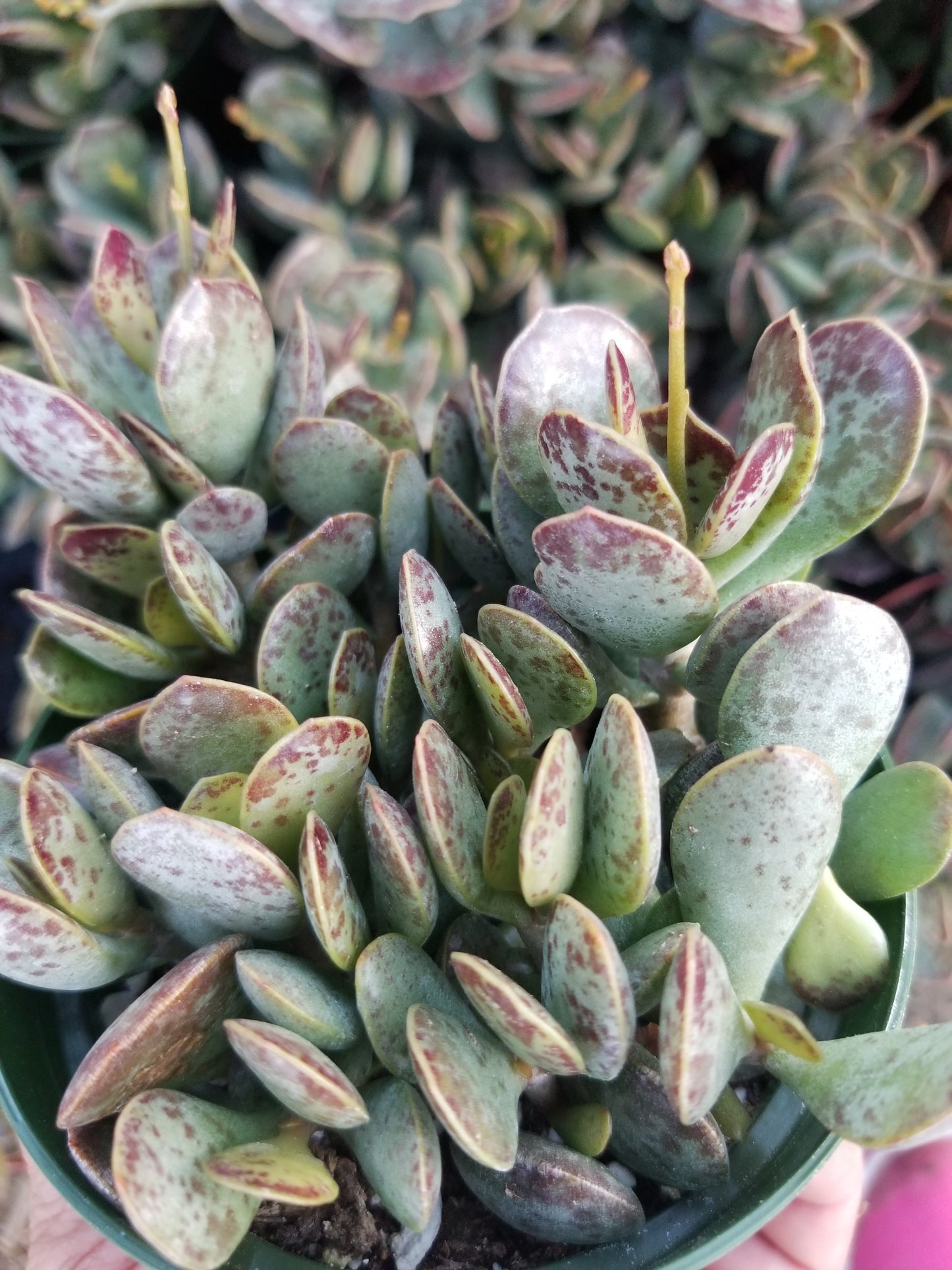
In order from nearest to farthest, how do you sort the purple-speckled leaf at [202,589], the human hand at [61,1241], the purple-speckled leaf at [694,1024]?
the purple-speckled leaf at [694,1024] < the purple-speckled leaf at [202,589] < the human hand at [61,1241]

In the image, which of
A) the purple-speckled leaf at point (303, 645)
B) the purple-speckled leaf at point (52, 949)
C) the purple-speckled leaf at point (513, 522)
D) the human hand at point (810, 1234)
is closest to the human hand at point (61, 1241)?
the human hand at point (810, 1234)

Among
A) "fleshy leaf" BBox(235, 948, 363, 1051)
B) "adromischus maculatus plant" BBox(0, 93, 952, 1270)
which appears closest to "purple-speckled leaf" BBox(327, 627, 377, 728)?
"adromischus maculatus plant" BBox(0, 93, 952, 1270)

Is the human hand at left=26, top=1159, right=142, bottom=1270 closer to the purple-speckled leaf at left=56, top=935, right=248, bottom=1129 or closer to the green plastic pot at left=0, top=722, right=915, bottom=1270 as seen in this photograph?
the green plastic pot at left=0, top=722, right=915, bottom=1270

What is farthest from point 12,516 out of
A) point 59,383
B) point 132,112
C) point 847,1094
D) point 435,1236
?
point 847,1094

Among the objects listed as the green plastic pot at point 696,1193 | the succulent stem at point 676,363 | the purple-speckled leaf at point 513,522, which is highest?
the succulent stem at point 676,363

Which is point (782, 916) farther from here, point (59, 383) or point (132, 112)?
point (132, 112)

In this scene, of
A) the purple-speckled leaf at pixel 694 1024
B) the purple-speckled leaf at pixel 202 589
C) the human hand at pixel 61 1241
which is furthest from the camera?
the human hand at pixel 61 1241

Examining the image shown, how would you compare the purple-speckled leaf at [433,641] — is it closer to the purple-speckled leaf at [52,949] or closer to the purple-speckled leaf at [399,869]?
the purple-speckled leaf at [399,869]
